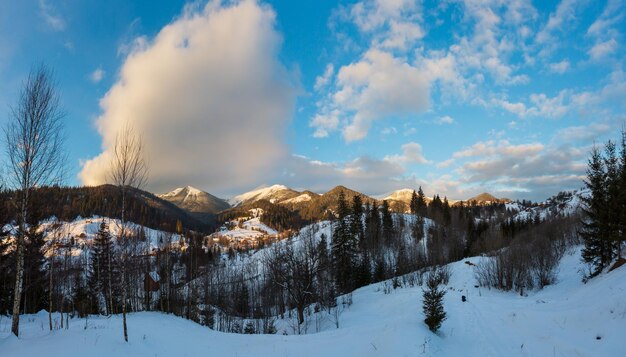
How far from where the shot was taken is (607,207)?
27484 millimetres

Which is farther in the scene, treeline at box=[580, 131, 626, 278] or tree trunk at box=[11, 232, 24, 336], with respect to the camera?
treeline at box=[580, 131, 626, 278]

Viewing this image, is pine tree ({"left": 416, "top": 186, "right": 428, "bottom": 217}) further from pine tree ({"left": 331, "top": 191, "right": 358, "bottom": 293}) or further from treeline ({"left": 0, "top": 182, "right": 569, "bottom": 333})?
pine tree ({"left": 331, "top": 191, "right": 358, "bottom": 293})

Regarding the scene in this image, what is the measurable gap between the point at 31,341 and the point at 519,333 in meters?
20.2

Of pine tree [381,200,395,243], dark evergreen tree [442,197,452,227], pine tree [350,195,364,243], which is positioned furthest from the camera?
dark evergreen tree [442,197,452,227]

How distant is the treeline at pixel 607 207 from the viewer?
→ 26.3m

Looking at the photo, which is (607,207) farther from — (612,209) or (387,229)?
(387,229)

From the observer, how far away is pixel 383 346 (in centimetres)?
1232

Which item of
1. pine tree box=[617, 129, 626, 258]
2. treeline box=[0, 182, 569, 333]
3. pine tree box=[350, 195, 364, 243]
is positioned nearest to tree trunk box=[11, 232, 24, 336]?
treeline box=[0, 182, 569, 333]

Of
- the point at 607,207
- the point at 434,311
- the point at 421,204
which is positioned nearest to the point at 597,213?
the point at 607,207

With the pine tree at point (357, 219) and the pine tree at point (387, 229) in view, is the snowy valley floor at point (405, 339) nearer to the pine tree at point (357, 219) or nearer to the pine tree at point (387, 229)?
the pine tree at point (357, 219)

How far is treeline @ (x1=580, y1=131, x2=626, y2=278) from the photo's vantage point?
26266 mm

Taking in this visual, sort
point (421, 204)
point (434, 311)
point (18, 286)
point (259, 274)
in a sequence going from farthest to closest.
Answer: point (421, 204), point (259, 274), point (434, 311), point (18, 286)

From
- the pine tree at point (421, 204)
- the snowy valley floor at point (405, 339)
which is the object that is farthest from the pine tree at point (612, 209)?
the pine tree at point (421, 204)

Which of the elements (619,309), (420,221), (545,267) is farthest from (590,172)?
(420,221)
